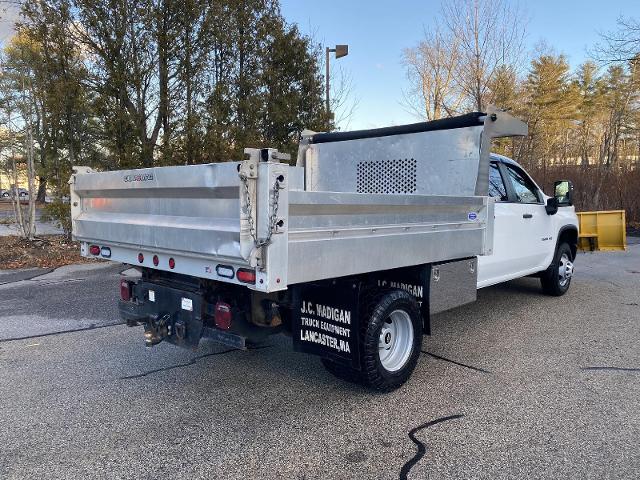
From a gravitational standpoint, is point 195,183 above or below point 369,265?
above

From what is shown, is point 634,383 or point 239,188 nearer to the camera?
point 239,188

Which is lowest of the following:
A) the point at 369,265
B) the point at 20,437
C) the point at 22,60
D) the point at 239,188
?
the point at 20,437

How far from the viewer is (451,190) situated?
512 cm

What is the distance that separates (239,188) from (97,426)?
→ 2014mm

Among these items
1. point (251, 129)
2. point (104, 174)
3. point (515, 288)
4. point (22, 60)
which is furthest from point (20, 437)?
point (22, 60)

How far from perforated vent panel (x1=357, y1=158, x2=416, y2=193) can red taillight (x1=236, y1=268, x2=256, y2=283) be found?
112 inches

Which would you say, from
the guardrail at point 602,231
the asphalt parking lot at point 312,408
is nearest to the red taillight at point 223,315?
the asphalt parking lot at point 312,408

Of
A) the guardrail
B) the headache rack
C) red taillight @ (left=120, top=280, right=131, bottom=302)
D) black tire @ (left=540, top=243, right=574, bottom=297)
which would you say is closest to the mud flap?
the headache rack

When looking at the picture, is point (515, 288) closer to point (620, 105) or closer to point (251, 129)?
point (251, 129)

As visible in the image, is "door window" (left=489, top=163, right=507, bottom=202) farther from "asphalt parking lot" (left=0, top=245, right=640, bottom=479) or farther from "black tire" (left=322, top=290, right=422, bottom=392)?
"black tire" (left=322, top=290, right=422, bottom=392)

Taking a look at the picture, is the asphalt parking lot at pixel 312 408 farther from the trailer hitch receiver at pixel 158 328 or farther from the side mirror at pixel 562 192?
the side mirror at pixel 562 192

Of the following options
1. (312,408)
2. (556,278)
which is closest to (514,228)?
(556,278)

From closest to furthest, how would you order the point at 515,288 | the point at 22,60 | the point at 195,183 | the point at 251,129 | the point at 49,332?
the point at 195,183 < the point at 49,332 < the point at 515,288 < the point at 22,60 < the point at 251,129

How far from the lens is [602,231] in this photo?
8883mm
